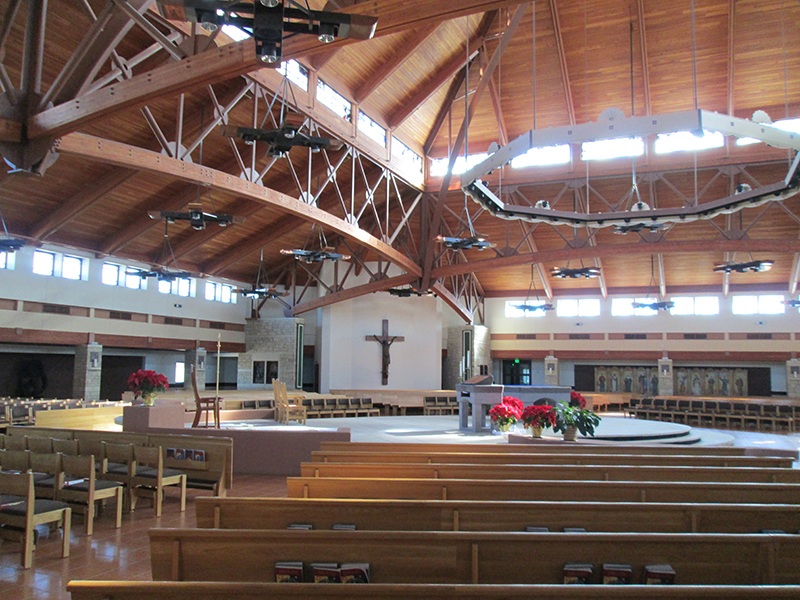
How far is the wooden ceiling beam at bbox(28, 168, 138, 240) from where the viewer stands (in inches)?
533

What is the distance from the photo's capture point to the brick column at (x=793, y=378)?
20750mm

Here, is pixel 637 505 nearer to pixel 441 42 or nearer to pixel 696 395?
pixel 441 42

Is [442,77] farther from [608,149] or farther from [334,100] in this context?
[608,149]

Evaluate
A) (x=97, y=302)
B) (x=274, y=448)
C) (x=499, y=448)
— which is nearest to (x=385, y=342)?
(x=97, y=302)

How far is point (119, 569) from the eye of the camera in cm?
396

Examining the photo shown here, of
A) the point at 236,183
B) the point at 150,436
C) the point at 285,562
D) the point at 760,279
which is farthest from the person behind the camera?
the point at 760,279

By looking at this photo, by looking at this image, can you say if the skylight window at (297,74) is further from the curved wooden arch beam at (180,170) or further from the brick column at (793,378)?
the brick column at (793,378)

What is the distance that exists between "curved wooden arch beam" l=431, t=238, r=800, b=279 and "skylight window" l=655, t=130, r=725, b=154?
8.27ft

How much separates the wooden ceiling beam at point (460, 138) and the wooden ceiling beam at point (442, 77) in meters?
0.65

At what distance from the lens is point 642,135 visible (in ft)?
17.0

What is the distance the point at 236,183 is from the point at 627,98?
35.6 feet

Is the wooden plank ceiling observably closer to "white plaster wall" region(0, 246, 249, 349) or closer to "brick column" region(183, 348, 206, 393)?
"white plaster wall" region(0, 246, 249, 349)

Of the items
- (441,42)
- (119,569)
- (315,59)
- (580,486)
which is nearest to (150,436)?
(119,569)

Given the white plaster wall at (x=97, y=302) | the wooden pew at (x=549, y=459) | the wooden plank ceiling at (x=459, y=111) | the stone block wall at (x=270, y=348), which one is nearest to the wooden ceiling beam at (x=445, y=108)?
the wooden plank ceiling at (x=459, y=111)
